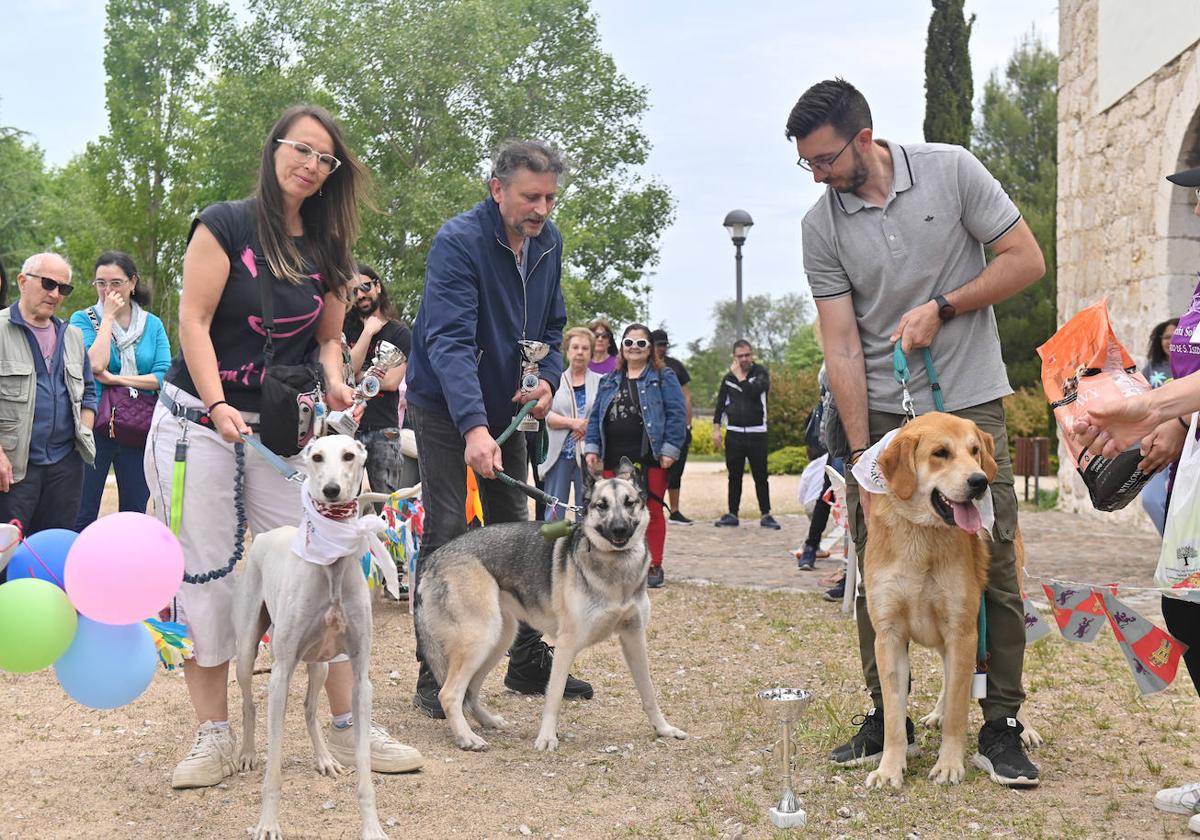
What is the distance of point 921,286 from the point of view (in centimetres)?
419

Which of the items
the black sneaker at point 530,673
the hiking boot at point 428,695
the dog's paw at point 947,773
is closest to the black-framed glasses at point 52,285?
the hiking boot at point 428,695

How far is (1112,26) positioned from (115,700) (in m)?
12.4

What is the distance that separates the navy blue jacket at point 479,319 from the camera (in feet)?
15.9

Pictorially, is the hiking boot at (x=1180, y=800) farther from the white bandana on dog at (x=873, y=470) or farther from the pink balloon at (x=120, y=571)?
the pink balloon at (x=120, y=571)

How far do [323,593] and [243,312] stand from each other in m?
1.10

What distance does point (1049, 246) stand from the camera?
→ 98.7ft

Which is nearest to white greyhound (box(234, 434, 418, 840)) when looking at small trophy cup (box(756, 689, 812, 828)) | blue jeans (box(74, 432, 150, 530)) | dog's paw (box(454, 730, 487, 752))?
dog's paw (box(454, 730, 487, 752))

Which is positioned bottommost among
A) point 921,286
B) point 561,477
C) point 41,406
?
point 561,477

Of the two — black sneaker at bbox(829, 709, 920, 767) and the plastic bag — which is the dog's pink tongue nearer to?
the plastic bag

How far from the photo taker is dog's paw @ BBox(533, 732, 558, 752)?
4.70m

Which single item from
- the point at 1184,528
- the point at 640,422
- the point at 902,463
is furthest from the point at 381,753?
the point at 640,422

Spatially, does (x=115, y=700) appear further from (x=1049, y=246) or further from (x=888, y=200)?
(x=1049, y=246)

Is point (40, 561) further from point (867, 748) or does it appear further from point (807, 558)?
point (807, 558)

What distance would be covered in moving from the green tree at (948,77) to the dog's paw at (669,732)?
22.4 m
